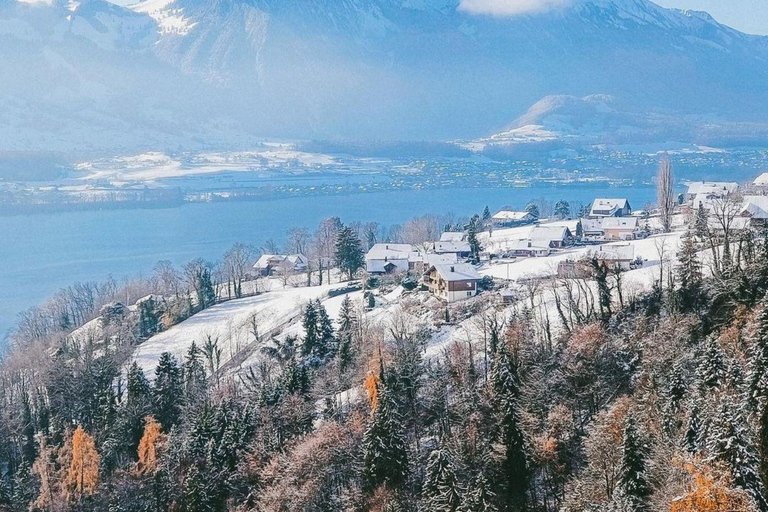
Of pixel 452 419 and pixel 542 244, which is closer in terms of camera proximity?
pixel 452 419

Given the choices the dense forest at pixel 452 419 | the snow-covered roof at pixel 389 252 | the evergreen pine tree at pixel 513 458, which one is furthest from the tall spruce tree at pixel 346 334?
the evergreen pine tree at pixel 513 458

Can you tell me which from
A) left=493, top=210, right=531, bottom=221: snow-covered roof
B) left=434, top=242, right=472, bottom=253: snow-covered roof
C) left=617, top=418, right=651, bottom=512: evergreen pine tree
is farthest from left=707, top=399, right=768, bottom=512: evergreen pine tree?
left=493, top=210, right=531, bottom=221: snow-covered roof

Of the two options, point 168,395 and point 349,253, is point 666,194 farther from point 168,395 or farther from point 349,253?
point 168,395

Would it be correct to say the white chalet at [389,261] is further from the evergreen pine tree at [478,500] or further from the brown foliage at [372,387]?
the evergreen pine tree at [478,500]

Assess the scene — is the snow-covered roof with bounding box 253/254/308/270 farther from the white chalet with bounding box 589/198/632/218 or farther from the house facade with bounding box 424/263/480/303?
the white chalet with bounding box 589/198/632/218

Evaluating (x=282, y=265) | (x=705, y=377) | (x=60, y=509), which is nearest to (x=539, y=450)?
(x=705, y=377)

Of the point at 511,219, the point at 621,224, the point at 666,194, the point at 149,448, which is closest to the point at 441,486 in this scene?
→ the point at 149,448
